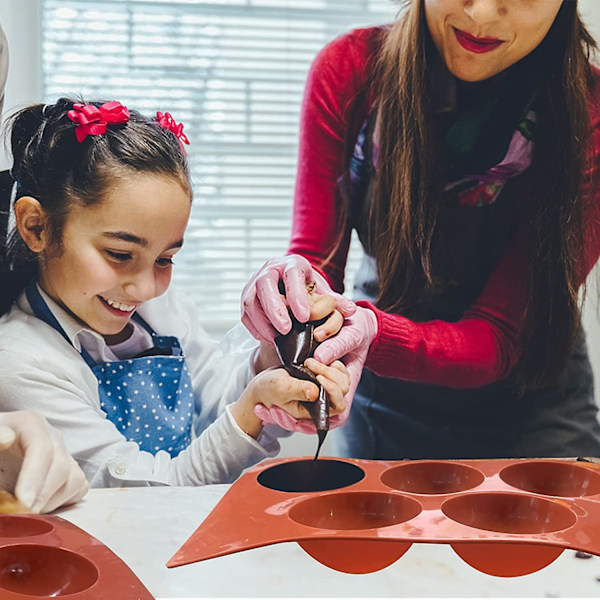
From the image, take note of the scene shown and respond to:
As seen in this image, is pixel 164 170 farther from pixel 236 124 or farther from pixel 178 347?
pixel 236 124

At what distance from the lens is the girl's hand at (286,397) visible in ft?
2.58

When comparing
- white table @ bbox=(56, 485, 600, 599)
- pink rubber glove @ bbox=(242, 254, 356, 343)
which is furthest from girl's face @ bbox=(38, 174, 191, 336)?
white table @ bbox=(56, 485, 600, 599)

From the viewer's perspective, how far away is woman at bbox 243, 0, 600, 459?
97 cm

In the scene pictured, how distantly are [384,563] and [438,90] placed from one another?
0.63 metres

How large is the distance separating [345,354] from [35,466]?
1.20 feet

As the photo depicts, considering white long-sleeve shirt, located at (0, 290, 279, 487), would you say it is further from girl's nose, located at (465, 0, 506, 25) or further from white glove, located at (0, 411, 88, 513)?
girl's nose, located at (465, 0, 506, 25)

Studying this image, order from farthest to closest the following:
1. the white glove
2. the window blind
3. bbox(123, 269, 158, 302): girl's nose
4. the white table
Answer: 1. the window blind
2. bbox(123, 269, 158, 302): girl's nose
3. the white glove
4. the white table

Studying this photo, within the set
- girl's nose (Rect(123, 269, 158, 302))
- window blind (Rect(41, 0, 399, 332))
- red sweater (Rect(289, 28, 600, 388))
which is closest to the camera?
girl's nose (Rect(123, 269, 158, 302))

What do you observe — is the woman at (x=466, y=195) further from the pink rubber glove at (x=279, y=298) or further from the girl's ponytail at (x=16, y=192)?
the girl's ponytail at (x=16, y=192)

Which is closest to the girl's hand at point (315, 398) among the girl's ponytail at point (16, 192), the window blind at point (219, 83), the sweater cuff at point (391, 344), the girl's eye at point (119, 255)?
the sweater cuff at point (391, 344)

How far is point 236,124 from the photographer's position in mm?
1927

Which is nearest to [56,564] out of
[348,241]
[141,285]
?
[141,285]

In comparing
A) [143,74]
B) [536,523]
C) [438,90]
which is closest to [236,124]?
[143,74]

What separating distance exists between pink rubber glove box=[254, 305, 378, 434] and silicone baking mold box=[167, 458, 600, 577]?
0.26ft
